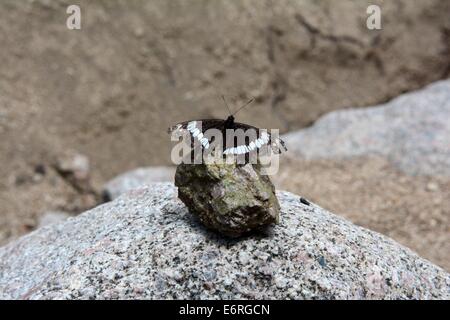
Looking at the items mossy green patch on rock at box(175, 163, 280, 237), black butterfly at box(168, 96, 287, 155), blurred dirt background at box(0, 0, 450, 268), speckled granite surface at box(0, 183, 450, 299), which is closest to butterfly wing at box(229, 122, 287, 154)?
black butterfly at box(168, 96, 287, 155)

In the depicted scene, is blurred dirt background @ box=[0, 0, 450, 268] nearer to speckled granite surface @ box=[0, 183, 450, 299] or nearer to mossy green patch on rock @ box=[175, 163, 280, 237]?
speckled granite surface @ box=[0, 183, 450, 299]

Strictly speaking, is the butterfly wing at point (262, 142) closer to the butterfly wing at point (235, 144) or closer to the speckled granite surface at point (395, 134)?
the butterfly wing at point (235, 144)

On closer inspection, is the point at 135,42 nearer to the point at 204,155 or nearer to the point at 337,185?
the point at 337,185

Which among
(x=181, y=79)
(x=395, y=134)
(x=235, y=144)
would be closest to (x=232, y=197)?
(x=235, y=144)

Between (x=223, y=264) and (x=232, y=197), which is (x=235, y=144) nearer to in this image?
(x=232, y=197)

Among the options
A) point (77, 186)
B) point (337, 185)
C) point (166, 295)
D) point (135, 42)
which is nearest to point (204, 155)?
point (166, 295)

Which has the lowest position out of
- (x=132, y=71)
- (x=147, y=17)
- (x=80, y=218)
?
(x=80, y=218)

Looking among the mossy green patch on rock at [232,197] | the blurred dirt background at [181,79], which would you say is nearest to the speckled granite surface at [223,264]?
the mossy green patch on rock at [232,197]
